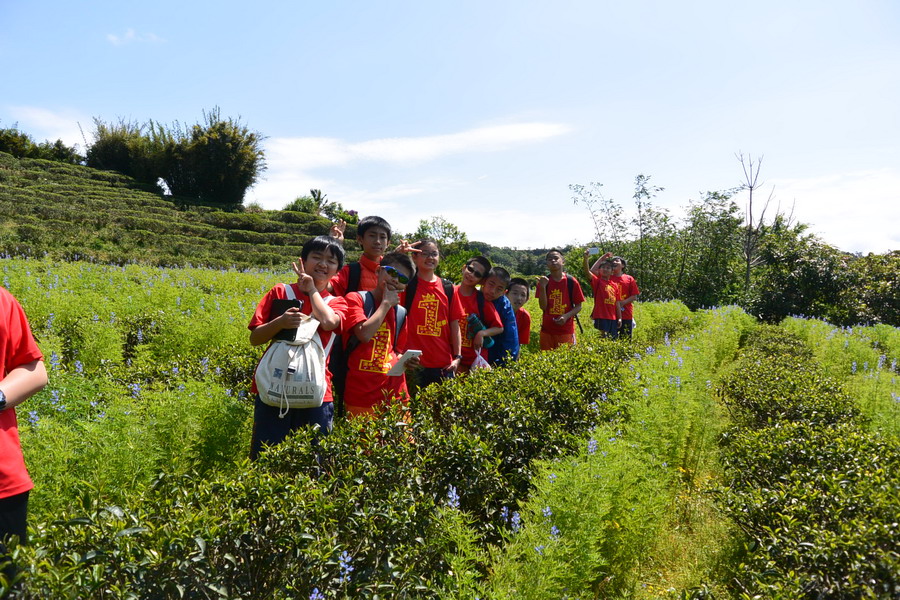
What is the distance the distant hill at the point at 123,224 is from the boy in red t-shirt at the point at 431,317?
50.3 feet

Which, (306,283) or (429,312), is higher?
(306,283)

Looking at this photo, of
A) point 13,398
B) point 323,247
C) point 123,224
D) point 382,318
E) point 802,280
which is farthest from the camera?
point 123,224

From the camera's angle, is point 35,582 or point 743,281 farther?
point 743,281

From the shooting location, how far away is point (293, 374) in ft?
8.97

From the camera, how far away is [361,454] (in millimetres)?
2588

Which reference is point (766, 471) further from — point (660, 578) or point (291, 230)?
point (291, 230)

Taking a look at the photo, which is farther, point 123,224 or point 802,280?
point 123,224

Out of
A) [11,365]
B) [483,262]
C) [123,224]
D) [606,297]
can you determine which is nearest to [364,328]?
[11,365]

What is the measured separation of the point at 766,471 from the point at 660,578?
3.30 ft

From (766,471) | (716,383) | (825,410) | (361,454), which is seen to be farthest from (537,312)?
(361,454)

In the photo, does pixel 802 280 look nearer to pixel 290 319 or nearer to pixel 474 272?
pixel 474 272

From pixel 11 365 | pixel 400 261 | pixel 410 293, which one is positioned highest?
pixel 400 261

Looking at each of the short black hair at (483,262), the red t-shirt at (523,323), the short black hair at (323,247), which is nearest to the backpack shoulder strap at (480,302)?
the short black hair at (483,262)

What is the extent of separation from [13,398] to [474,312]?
3.91m
